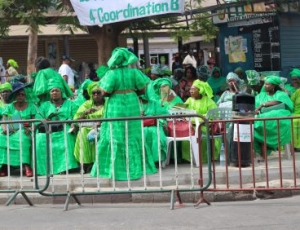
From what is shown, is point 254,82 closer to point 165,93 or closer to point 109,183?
point 165,93

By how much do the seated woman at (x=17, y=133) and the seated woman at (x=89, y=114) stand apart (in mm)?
707

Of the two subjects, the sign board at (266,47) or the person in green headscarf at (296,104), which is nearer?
the person in green headscarf at (296,104)

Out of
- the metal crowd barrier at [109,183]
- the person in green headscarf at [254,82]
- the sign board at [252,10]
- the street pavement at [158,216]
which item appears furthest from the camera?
the sign board at [252,10]

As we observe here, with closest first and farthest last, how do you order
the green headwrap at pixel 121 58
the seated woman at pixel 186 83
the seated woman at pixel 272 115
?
the green headwrap at pixel 121 58
the seated woman at pixel 272 115
the seated woman at pixel 186 83

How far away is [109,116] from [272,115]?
2595mm

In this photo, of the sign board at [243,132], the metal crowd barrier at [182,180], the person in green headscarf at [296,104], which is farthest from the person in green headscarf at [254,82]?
the sign board at [243,132]

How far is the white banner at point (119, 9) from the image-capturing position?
10.9 meters

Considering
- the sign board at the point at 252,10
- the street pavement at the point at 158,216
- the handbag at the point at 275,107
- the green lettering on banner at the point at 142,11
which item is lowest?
the street pavement at the point at 158,216

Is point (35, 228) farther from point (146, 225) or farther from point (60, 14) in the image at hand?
point (60, 14)

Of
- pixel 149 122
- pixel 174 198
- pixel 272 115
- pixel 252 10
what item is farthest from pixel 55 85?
pixel 252 10

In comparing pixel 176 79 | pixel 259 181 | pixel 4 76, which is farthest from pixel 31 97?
pixel 4 76

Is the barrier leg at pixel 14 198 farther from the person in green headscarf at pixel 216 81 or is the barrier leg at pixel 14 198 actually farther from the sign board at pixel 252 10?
the person in green headscarf at pixel 216 81

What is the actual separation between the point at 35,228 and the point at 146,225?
1177 mm

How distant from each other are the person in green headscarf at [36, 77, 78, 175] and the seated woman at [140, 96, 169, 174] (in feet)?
3.56
